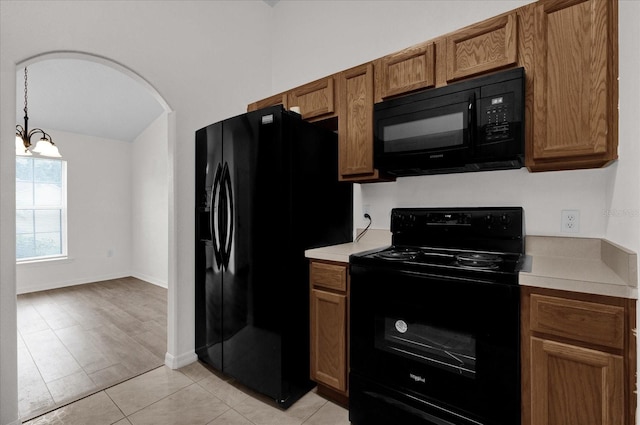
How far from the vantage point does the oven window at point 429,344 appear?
139 cm

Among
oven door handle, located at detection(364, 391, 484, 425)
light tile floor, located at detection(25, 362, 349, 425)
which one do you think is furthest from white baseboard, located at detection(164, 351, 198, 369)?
oven door handle, located at detection(364, 391, 484, 425)

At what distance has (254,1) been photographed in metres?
3.17

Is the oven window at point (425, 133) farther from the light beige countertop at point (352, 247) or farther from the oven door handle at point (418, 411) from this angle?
the oven door handle at point (418, 411)

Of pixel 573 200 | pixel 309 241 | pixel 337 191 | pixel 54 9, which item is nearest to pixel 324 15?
pixel 337 191

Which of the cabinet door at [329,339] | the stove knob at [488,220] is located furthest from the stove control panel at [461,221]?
the cabinet door at [329,339]

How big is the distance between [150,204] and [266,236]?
4.16 metres

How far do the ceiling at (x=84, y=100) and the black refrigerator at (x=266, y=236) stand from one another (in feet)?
7.10

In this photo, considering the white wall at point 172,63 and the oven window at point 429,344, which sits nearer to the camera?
the oven window at point 429,344

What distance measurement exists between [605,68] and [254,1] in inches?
122

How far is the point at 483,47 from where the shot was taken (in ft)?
5.32

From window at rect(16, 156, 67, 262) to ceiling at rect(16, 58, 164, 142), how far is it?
52 centimetres

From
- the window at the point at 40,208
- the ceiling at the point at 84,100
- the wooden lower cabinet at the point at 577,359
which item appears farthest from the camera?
the window at the point at 40,208

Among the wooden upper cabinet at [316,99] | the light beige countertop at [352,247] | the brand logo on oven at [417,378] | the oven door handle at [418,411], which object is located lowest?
the oven door handle at [418,411]

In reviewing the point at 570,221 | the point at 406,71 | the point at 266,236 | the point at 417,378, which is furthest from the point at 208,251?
the point at 570,221
